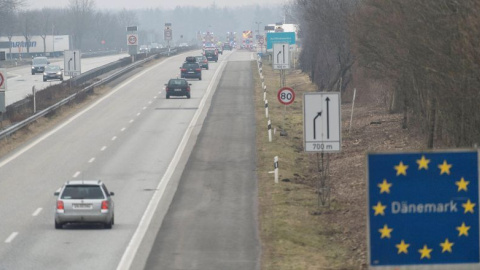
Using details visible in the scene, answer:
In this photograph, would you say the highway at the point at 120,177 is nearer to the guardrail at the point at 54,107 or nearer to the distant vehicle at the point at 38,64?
the guardrail at the point at 54,107

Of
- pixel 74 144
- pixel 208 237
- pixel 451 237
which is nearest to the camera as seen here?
pixel 451 237

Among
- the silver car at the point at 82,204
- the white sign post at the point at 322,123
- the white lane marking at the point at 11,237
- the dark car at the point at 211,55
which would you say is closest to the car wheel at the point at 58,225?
the silver car at the point at 82,204

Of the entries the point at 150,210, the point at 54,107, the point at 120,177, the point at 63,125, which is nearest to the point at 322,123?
the point at 150,210

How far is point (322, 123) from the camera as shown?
1077 inches

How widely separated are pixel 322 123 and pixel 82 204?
21.6 feet

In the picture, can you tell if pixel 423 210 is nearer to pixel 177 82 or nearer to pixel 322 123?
pixel 322 123

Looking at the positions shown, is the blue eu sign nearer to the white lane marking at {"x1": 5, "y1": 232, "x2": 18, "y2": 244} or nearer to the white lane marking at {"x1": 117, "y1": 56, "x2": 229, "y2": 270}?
the white lane marking at {"x1": 117, "y1": 56, "x2": 229, "y2": 270}

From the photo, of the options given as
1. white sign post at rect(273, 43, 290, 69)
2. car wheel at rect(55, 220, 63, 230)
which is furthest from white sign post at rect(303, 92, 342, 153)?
white sign post at rect(273, 43, 290, 69)

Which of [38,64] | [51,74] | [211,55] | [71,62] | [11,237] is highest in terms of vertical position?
[71,62]

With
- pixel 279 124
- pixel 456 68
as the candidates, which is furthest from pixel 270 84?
pixel 456 68

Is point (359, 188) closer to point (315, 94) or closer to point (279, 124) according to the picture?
point (315, 94)

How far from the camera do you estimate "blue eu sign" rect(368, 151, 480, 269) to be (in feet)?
31.7

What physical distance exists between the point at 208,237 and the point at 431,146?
11538mm

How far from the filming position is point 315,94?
2712 cm
